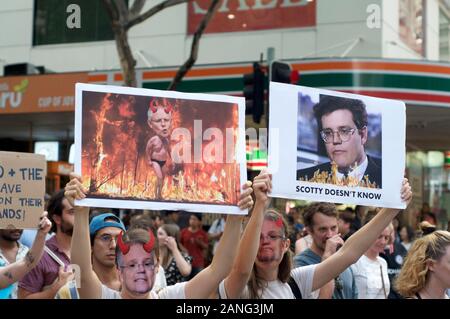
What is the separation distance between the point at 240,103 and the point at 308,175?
0.52 meters

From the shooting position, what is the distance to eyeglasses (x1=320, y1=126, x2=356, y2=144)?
404cm

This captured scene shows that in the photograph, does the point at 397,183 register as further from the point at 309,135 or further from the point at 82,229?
the point at 82,229

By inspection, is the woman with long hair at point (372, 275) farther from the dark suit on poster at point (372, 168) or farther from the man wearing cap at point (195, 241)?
the man wearing cap at point (195, 241)

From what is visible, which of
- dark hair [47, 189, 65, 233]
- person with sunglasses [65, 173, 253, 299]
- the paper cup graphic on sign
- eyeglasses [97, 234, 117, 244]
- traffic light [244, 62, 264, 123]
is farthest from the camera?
traffic light [244, 62, 264, 123]

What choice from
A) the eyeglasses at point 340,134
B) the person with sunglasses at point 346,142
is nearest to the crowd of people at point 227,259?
the person with sunglasses at point 346,142

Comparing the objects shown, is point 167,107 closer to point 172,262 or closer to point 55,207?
point 55,207

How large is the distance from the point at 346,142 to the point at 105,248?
4.90 feet

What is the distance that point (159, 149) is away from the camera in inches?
148

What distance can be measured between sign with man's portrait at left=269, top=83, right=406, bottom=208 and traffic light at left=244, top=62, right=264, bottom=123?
5.32 metres

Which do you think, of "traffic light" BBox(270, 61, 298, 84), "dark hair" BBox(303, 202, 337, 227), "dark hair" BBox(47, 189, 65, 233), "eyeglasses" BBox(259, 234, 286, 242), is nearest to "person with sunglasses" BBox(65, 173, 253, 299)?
"eyeglasses" BBox(259, 234, 286, 242)

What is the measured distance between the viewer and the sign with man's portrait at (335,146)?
3852 millimetres

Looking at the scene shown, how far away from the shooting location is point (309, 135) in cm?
397

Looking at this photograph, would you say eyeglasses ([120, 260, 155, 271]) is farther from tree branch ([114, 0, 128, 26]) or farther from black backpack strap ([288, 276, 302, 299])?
tree branch ([114, 0, 128, 26])
